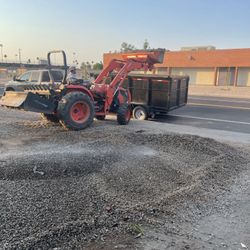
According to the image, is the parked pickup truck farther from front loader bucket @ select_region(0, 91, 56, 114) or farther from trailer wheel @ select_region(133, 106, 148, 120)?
trailer wheel @ select_region(133, 106, 148, 120)

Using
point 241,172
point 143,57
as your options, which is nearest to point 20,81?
point 143,57

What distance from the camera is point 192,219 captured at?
405 centimetres

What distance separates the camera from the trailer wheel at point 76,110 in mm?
8789

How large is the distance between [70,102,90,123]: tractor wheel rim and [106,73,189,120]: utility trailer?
4656 mm

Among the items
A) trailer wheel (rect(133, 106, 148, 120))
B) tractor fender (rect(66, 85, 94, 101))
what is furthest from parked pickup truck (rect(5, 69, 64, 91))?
trailer wheel (rect(133, 106, 148, 120))

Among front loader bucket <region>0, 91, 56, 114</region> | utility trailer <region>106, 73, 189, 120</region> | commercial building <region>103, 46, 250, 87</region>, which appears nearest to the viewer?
front loader bucket <region>0, 91, 56, 114</region>

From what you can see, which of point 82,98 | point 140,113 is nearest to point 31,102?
point 82,98

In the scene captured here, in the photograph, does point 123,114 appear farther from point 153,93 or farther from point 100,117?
point 153,93

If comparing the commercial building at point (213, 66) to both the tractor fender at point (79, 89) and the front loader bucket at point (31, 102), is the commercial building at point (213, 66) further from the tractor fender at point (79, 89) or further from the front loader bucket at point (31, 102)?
the front loader bucket at point (31, 102)

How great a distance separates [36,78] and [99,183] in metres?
7.89

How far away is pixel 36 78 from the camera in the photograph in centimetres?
1164

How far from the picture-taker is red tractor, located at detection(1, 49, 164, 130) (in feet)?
28.8

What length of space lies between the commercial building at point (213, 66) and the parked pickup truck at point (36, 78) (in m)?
33.7

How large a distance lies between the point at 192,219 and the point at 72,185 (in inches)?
76.7
